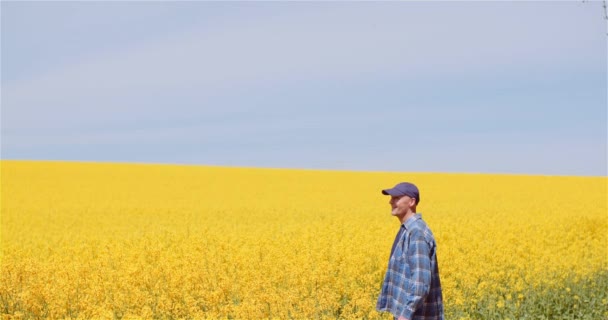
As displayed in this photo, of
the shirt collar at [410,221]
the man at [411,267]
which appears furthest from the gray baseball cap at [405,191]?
the shirt collar at [410,221]

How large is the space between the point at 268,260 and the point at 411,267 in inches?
211

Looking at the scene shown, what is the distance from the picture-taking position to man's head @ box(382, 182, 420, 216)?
563 cm

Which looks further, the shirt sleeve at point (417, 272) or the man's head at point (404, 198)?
the man's head at point (404, 198)

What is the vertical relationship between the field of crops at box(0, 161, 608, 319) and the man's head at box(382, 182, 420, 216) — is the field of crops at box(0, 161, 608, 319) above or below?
below

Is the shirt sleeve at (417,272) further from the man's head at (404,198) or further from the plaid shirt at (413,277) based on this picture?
the man's head at (404,198)

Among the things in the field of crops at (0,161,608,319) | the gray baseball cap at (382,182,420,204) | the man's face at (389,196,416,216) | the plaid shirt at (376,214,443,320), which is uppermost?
the gray baseball cap at (382,182,420,204)

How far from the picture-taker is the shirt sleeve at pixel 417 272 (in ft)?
18.0

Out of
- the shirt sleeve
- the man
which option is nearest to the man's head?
the man

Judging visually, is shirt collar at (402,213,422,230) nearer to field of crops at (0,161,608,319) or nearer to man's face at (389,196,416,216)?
man's face at (389,196,416,216)

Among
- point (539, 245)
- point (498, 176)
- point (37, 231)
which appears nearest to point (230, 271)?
point (539, 245)

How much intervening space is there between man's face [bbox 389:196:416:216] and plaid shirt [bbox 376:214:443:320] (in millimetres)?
92

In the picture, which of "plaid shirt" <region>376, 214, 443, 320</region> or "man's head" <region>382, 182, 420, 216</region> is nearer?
"plaid shirt" <region>376, 214, 443, 320</region>

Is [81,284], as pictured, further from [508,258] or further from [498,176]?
[498,176]

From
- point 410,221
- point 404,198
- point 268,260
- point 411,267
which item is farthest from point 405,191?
point 268,260
